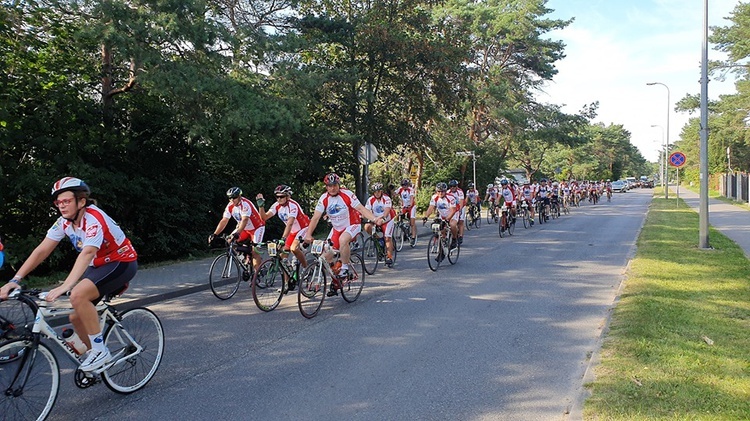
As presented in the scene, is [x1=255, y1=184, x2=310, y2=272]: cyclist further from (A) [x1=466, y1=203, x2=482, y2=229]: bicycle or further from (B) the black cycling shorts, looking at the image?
(A) [x1=466, y1=203, x2=482, y2=229]: bicycle

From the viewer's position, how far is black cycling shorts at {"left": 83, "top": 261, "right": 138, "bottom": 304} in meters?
4.62

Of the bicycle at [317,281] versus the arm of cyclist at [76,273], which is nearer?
the arm of cyclist at [76,273]

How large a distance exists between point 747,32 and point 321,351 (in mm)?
38597

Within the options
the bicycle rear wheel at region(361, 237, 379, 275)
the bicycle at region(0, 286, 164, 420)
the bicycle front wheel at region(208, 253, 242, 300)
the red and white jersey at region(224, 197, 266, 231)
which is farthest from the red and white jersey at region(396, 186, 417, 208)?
the bicycle at region(0, 286, 164, 420)

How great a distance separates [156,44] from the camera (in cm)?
1162

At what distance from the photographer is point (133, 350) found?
505 centimetres

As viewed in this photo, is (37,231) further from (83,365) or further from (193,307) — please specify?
(83,365)

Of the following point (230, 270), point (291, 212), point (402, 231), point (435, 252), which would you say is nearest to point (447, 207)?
point (435, 252)

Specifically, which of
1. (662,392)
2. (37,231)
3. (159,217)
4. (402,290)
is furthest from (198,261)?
(662,392)

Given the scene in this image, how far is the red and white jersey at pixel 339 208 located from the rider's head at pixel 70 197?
4.28 metres

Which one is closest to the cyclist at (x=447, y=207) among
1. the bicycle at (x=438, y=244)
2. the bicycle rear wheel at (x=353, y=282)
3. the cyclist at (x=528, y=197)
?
the bicycle at (x=438, y=244)

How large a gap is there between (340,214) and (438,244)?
4.00m

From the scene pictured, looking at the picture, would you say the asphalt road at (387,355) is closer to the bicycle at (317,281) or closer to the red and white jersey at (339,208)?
the bicycle at (317,281)

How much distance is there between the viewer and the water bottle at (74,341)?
4.53m
